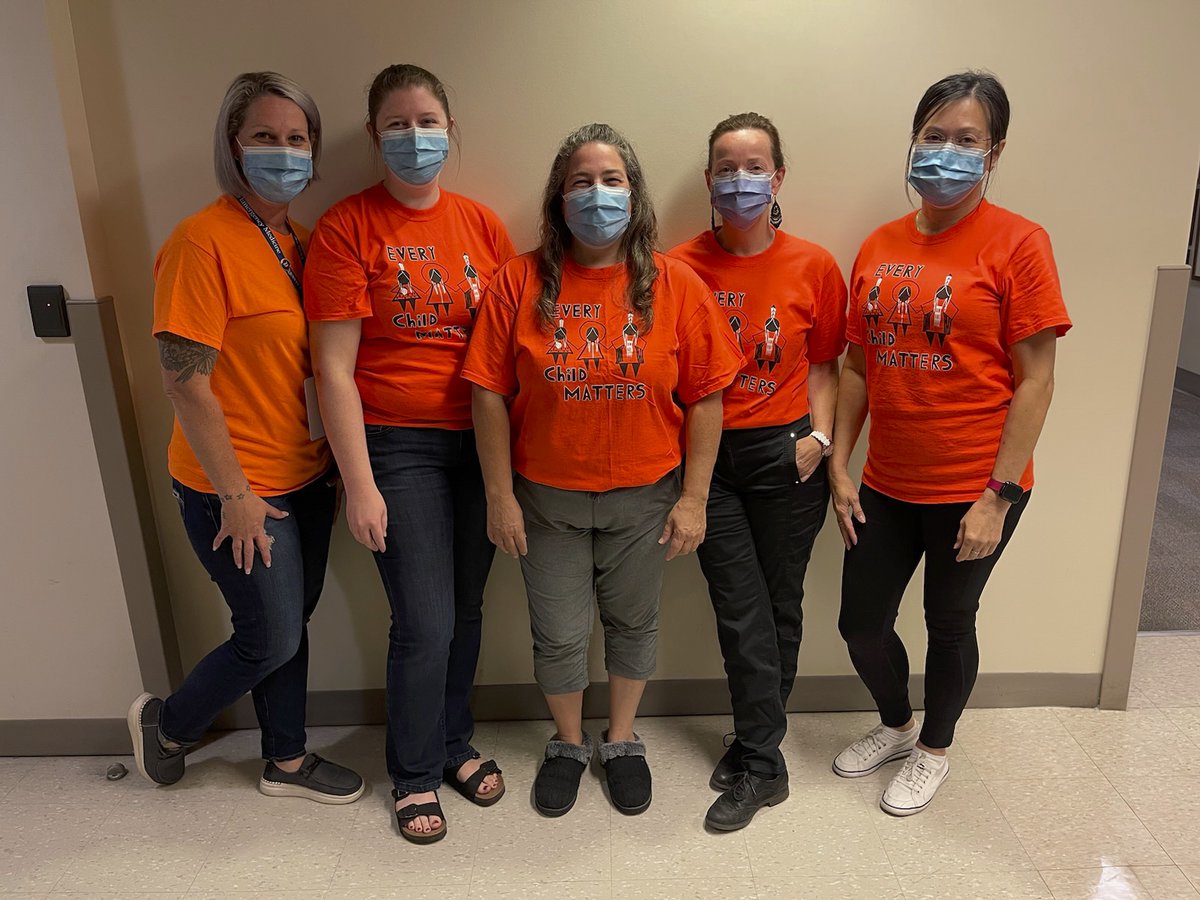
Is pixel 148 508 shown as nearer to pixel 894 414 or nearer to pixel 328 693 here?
pixel 328 693

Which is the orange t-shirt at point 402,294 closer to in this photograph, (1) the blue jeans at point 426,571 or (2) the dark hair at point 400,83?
(1) the blue jeans at point 426,571

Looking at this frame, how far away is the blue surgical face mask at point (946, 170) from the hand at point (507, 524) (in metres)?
1.08

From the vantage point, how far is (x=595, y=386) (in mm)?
1826

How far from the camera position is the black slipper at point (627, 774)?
215cm

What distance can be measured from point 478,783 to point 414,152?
148 centimetres

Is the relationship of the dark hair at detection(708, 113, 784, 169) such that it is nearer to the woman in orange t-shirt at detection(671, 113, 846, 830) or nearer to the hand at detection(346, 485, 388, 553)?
the woman in orange t-shirt at detection(671, 113, 846, 830)

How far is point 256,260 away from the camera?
1818 mm

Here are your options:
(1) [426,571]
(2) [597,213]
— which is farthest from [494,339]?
(1) [426,571]

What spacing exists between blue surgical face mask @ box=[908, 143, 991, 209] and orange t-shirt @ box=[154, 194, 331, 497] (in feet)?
4.31

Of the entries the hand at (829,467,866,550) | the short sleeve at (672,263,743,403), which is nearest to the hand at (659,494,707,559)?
the short sleeve at (672,263,743,403)

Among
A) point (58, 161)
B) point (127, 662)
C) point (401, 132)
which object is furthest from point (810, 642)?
point (58, 161)

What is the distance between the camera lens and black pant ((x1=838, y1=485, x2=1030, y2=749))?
1.98 metres

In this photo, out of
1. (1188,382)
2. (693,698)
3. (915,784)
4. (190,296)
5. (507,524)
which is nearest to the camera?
(190,296)

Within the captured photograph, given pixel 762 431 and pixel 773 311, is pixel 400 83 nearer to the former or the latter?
pixel 773 311
